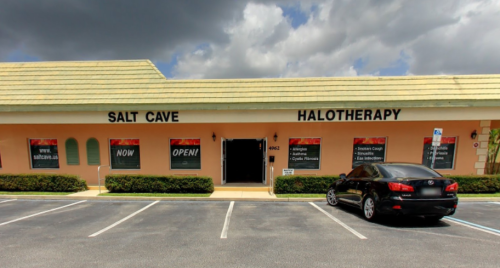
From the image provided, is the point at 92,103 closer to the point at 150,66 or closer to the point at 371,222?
the point at 150,66

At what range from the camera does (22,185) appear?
8.76 m

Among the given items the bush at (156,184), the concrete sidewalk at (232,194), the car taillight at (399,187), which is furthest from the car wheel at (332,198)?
the bush at (156,184)

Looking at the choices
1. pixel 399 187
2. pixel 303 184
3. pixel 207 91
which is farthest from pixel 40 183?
pixel 399 187

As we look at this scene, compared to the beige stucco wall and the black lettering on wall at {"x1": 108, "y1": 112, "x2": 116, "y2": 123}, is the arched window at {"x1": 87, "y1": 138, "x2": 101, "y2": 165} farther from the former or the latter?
the black lettering on wall at {"x1": 108, "y1": 112, "x2": 116, "y2": 123}

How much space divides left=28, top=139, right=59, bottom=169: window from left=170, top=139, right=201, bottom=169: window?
218 inches

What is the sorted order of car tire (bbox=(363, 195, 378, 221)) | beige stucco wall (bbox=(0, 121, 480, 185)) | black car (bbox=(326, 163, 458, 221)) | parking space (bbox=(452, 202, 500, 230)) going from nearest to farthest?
black car (bbox=(326, 163, 458, 221)) → car tire (bbox=(363, 195, 378, 221)) → parking space (bbox=(452, 202, 500, 230)) → beige stucco wall (bbox=(0, 121, 480, 185))

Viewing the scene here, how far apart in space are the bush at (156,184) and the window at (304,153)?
4034mm

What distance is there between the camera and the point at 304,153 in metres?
10.1

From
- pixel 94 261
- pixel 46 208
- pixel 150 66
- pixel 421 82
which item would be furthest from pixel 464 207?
pixel 150 66

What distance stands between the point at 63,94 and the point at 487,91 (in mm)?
18375

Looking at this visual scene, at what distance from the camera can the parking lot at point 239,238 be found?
11.7ft

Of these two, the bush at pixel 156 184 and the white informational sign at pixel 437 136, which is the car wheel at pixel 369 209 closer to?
the white informational sign at pixel 437 136

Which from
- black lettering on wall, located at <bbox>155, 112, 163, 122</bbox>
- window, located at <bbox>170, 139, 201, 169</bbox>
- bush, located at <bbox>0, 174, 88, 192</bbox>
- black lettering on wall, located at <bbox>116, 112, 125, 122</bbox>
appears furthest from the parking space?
bush, located at <bbox>0, 174, 88, 192</bbox>

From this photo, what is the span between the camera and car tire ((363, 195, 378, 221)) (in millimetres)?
5195
